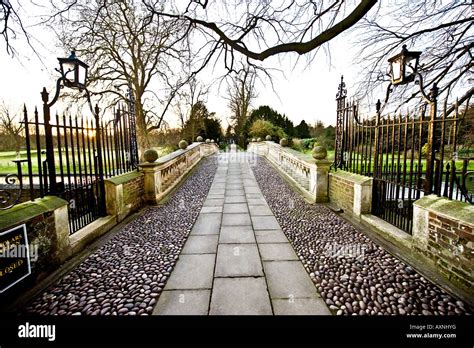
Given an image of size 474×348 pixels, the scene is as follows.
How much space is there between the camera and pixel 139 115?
48.3 ft

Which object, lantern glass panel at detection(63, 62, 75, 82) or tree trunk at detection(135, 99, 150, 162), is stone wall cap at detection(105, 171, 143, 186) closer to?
lantern glass panel at detection(63, 62, 75, 82)

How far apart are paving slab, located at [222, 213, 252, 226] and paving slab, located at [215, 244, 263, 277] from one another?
0.93 m

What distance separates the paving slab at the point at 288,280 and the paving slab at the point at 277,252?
0.34 ft

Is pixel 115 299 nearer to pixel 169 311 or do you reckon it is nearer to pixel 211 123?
pixel 169 311

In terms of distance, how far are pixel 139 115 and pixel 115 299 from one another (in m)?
14.5

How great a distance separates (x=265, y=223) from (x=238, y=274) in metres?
1.79

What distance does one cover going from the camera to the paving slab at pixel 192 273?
8.04 ft

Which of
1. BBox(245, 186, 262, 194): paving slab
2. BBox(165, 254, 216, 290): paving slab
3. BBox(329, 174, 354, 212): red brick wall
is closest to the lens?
BBox(165, 254, 216, 290): paving slab

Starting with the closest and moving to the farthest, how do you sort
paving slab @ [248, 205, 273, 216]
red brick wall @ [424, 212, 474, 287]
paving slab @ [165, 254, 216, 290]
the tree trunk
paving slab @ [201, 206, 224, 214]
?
red brick wall @ [424, 212, 474, 287], paving slab @ [165, 254, 216, 290], paving slab @ [248, 205, 273, 216], paving slab @ [201, 206, 224, 214], the tree trunk

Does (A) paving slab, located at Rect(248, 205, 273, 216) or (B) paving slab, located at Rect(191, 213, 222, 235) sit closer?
(B) paving slab, located at Rect(191, 213, 222, 235)

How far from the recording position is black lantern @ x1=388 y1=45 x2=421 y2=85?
11.0 ft

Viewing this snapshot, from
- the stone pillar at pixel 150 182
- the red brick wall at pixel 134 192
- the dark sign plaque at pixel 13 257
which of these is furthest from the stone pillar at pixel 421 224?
the stone pillar at pixel 150 182

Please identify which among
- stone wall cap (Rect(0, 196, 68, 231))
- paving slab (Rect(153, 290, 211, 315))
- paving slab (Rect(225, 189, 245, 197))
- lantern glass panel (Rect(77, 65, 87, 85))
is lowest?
paving slab (Rect(153, 290, 211, 315))

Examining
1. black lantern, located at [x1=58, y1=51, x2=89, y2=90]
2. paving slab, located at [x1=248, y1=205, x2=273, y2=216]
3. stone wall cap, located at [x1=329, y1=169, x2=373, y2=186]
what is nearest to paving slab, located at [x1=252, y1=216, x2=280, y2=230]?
paving slab, located at [x1=248, y1=205, x2=273, y2=216]
